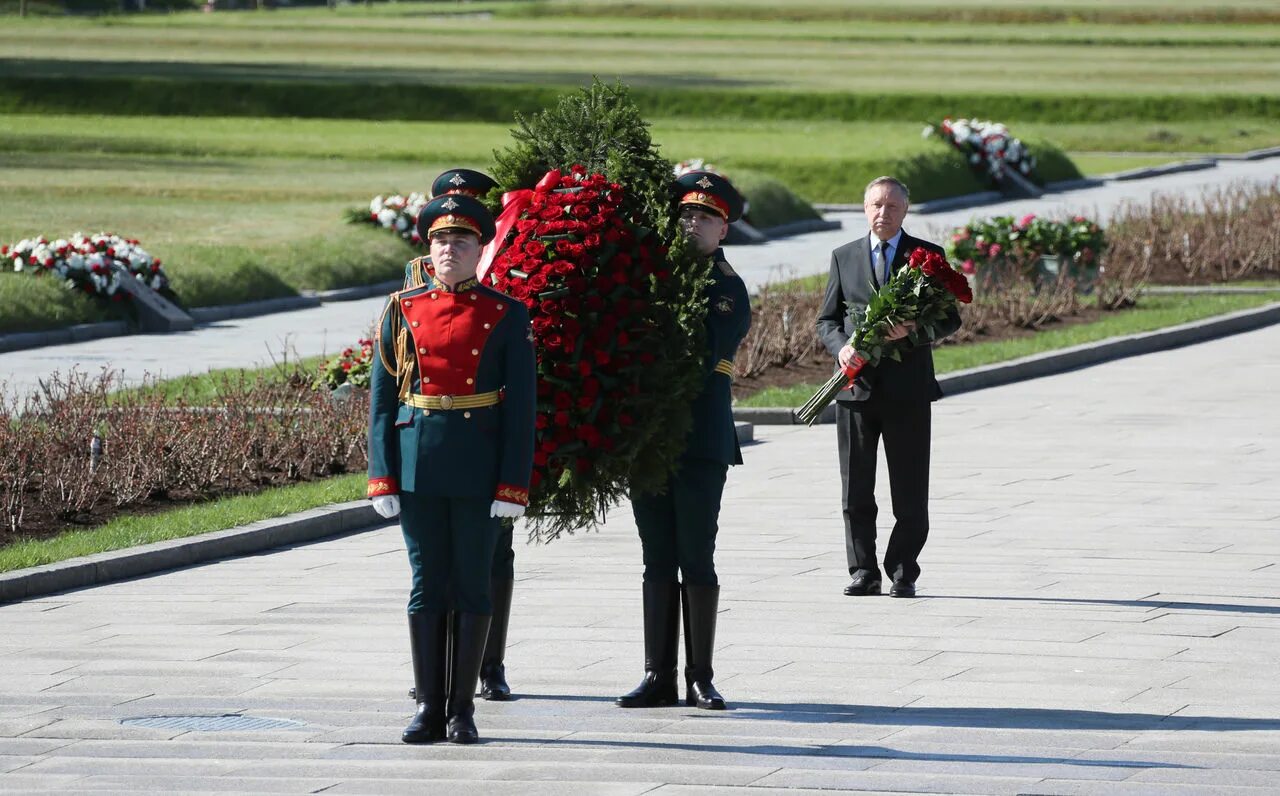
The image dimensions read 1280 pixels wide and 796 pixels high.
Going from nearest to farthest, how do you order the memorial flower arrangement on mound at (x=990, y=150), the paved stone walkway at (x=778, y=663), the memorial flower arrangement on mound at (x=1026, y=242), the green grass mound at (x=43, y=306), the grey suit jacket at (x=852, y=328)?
1. the paved stone walkway at (x=778, y=663)
2. the grey suit jacket at (x=852, y=328)
3. the green grass mound at (x=43, y=306)
4. the memorial flower arrangement on mound at (x=1026, y=242)
5. the memorial flower arrangement on mound at (x=990, y=150)

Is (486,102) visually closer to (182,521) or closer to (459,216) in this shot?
(182,521)

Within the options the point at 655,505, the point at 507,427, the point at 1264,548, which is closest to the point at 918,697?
the point at 655,505

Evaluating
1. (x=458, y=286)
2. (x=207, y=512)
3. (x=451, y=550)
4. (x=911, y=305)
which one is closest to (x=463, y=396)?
(x=458, y=286)

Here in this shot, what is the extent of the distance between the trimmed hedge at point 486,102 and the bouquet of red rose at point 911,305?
4340 centimetres

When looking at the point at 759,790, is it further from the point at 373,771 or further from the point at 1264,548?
the point at 1264,548

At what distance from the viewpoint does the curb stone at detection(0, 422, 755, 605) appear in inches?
430

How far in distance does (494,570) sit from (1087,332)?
46.5 feet

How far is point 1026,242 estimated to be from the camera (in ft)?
81.5

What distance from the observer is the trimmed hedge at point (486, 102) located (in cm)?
5484

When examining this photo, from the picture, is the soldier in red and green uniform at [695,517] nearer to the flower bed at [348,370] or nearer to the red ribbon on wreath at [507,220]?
the red ribbon on wreath at [507,220]

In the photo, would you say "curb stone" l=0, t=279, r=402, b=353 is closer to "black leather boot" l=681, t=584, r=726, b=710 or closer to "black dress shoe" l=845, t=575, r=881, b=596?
"black dress shoe" l=845, t=575, r=881, b=596

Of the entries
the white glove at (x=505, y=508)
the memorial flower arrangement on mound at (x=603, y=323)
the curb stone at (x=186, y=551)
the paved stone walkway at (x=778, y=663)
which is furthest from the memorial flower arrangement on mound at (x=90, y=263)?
the white glove at (x=505, y=508)

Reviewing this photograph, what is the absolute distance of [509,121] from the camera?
54.8 meters

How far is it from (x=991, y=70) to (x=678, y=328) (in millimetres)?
64112
